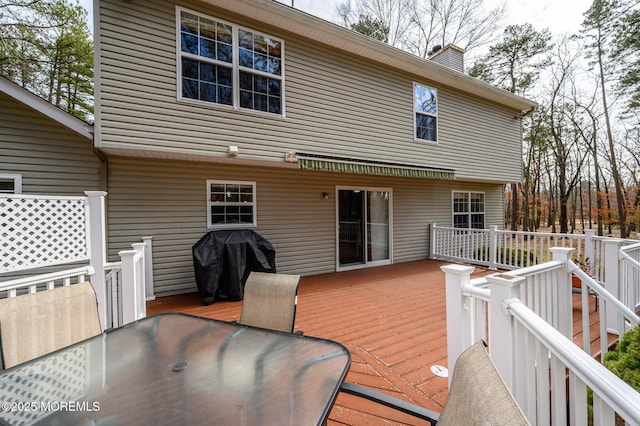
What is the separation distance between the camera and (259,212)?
6.09 metres

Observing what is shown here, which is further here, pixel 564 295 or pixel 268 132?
pixel 268 132

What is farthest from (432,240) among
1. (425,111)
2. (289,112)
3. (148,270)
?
(148,270)

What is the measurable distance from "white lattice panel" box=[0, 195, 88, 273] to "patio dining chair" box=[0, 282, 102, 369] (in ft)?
2.32

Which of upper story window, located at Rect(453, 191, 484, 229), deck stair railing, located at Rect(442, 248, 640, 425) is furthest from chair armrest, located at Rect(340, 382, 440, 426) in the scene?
upper story window, located at Rect(453, 191, 484, 229)

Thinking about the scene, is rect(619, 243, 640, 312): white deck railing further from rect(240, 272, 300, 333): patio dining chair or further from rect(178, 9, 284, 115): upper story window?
rect(178, 9, 284, 115): upper story window

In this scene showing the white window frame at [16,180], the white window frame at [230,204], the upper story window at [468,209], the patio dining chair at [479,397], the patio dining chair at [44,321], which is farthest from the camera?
the upper story window at [468,209]

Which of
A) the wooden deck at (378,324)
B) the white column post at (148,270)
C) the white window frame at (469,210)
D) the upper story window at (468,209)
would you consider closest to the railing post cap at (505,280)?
the wooden deck at (378,324)

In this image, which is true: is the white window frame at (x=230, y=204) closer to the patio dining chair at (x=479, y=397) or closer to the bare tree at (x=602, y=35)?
the patio dining chair at (x=479, y=397)

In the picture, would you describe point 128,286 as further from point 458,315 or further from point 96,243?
point 458,315

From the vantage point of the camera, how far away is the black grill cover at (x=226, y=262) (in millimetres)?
4707

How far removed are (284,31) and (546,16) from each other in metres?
14.4

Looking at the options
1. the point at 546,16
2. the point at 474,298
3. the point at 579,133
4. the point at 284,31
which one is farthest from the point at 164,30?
the point at 579,133

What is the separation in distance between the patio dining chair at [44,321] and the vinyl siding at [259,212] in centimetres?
309

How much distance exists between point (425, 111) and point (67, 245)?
792 cm
